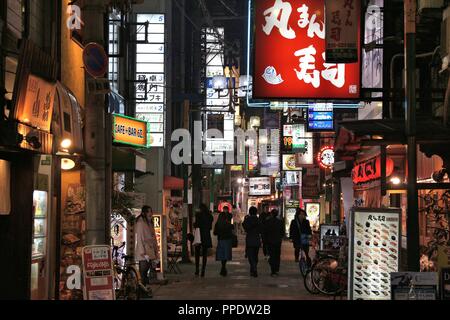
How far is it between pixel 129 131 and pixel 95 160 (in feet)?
25.1

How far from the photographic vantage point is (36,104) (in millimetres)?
10836

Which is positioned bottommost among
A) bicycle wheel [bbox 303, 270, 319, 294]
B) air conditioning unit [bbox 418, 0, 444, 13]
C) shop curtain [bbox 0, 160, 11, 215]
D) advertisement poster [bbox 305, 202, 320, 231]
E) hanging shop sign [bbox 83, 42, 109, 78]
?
bicycle wheel [bbox 303, 270, 319, 294]

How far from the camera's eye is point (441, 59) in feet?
47.1

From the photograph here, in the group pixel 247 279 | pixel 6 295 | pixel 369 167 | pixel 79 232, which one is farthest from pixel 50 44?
pixel 247 279

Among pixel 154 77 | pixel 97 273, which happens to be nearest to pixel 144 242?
pixel 97 273

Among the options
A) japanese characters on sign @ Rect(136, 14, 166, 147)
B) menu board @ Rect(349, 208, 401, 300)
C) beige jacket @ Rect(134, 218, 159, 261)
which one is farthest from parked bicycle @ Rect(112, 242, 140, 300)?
japanese characters on sign @ Rect(136, 14, 166, 147)

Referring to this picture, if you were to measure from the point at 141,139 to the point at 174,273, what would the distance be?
19.1 feet

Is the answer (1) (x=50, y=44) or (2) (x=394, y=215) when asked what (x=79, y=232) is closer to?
(1) (x=50, y=44)

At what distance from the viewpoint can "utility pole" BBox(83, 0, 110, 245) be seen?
11.1 metres

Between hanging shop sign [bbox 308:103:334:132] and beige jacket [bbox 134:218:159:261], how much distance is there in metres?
14.5

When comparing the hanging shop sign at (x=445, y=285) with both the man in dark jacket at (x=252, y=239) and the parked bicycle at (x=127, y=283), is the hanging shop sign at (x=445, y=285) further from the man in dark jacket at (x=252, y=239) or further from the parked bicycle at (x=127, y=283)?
the man in dark jacket at (x=252, y=239)

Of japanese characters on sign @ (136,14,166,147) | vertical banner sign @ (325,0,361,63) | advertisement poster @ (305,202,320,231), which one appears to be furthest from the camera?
advertisement poster @ (305,202,320,231)

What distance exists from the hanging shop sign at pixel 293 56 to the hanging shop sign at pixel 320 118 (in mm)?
14687

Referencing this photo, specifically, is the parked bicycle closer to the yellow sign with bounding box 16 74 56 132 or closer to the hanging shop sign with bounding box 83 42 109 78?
the yellow sign with bounding box 16 74 56 132
